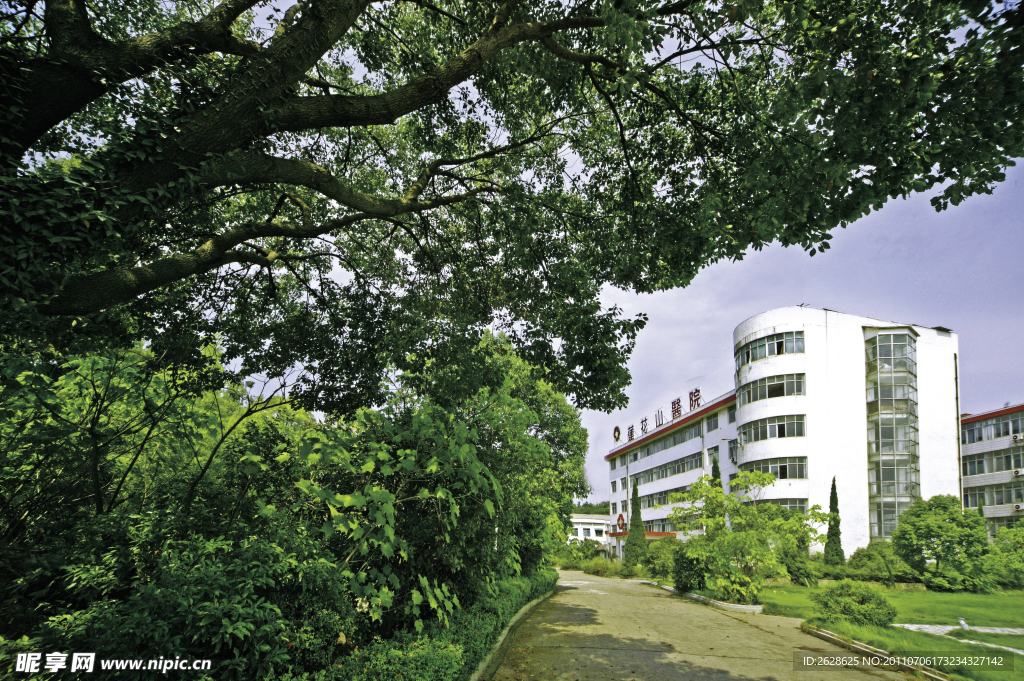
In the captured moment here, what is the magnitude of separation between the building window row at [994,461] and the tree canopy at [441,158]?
46.3 m

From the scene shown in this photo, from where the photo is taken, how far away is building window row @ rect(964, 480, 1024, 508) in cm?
3900

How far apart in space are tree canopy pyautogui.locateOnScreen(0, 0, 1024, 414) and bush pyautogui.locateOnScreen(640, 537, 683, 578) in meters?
18.0

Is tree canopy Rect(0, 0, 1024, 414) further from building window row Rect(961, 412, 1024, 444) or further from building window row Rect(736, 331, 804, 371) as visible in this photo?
building window row Rect(961, 412, 1024, 444)

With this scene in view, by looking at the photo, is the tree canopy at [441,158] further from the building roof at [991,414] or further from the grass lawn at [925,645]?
the building roof at [991,414]

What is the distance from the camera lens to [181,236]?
25.2 feet

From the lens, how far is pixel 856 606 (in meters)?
12.0

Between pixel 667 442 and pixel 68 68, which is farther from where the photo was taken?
pixel 667 442

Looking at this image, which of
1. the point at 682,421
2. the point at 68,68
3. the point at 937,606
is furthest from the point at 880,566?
the point at 68,68

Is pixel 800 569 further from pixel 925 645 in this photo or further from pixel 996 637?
pixel 925 645

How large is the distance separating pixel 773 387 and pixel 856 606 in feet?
88.6

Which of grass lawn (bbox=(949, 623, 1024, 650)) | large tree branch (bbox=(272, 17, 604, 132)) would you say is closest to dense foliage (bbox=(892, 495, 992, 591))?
grass lawn (bbox=(949, 623, 1024, 650))

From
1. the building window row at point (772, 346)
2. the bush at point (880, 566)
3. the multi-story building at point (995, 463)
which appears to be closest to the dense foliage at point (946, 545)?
the bush at point (880, 566)

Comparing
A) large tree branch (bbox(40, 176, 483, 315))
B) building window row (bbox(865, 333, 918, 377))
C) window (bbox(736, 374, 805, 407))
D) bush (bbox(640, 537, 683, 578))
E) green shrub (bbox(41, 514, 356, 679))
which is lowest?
bush (bbox(640, 537, 683, 578))

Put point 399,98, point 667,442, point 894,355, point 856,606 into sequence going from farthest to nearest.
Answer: point 667,442, point 894,355, point 856,606, point 399,98
